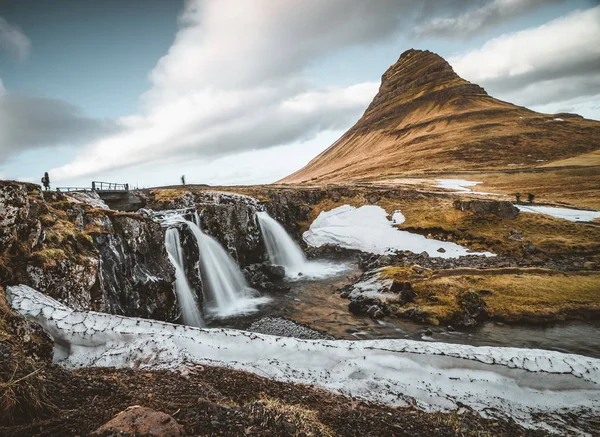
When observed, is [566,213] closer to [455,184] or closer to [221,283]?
[455,184]

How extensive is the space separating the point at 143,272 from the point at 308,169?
180713 mm

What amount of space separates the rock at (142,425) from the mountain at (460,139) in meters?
98.3

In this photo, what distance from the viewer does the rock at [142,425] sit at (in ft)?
13.6

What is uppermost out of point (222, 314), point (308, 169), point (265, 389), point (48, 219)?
point (308, 169)

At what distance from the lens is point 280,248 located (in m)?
39.8

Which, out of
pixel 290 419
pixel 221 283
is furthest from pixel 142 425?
pixel 221 283

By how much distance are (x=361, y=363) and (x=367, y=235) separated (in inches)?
1350

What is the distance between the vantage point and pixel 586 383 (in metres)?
10.2

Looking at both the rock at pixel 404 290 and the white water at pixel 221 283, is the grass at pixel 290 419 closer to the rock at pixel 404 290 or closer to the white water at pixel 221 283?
the rock at pixel 404 290

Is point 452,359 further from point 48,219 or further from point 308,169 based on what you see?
point 308,169

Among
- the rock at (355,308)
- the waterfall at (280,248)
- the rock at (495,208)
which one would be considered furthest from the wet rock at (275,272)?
the rock at (495,208)

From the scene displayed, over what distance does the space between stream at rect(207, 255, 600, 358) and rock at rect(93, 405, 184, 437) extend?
14970 millimetres

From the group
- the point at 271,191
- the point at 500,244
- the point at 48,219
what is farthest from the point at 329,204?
the point at 48,219

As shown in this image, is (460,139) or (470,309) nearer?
(470,309)
